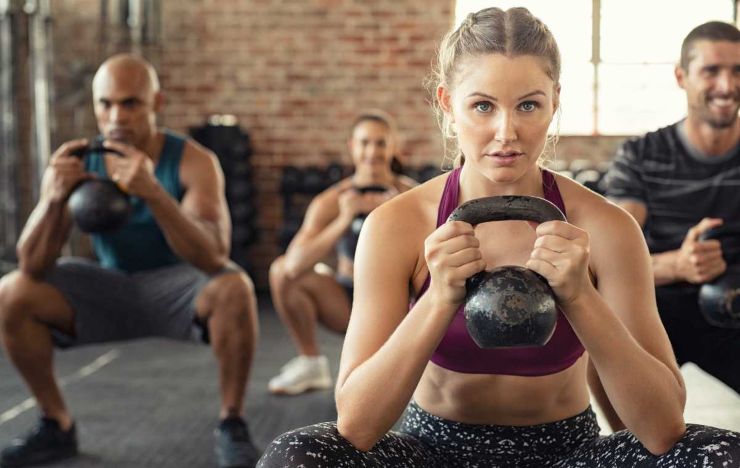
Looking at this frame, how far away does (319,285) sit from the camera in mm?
3594

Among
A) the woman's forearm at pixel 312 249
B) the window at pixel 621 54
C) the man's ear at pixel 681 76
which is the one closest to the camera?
the man's ear at pixel 681 76

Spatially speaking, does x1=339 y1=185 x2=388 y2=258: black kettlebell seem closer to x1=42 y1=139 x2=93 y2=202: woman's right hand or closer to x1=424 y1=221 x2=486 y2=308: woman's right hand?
x1=42 y1=139 x2=93 y2=202: woman's right hand

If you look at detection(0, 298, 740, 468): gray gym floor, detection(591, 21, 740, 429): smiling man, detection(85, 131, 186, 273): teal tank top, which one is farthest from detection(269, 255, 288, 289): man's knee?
detection(591, 21, 740, 429): smiling man

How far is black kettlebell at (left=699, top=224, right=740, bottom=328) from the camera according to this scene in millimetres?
2145

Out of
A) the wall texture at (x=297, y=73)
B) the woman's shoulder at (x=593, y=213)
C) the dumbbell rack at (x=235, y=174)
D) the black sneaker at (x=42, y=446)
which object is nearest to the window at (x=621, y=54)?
the wall texture at (x=297, y=73)

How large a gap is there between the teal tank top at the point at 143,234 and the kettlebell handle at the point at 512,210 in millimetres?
1853

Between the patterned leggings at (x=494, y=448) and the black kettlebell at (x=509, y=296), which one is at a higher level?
the black kettlebell at (x=509, y=296)

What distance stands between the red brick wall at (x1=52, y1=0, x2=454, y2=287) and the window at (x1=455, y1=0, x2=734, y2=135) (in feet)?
1.78

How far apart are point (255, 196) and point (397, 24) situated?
1577 millimetres

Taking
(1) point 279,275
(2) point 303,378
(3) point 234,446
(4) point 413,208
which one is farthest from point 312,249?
(4) point 413,208

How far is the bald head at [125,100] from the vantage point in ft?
9.48

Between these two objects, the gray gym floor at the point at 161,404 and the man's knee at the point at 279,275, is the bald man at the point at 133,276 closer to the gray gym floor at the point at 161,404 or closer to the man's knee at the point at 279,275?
the gray gym floor at the point at 161,404

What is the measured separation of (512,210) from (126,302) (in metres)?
1.92

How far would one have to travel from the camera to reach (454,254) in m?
1.22
